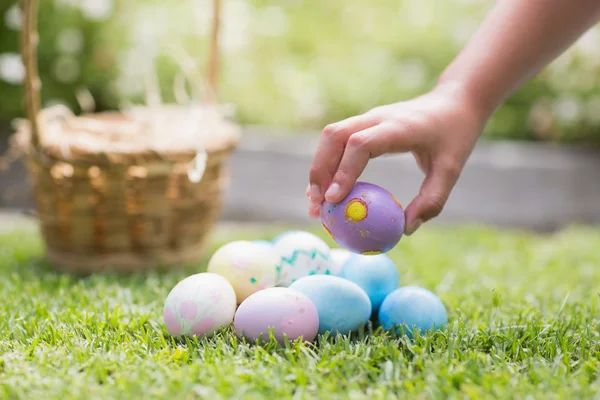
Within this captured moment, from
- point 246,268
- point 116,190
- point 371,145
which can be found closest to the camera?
point 371,145

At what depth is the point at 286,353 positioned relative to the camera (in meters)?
1.56

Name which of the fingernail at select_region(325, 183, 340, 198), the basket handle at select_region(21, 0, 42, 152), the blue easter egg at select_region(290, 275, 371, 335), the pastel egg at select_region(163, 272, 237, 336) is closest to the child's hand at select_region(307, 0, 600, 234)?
the fingernail at select_region(325, 183, 340, 198)

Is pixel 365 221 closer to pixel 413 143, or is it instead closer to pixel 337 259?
pixel 413 143

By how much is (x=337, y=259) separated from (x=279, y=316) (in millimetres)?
514

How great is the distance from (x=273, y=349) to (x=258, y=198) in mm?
2566

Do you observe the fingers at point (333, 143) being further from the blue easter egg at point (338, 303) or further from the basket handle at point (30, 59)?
the basket handle at point (30, 59)

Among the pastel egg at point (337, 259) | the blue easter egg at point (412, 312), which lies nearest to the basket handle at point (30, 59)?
the pastel egg at point (337, 259)

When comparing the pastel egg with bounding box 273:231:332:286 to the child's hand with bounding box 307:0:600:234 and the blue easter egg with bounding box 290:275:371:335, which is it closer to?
the blue easter egg with bounding box 290:275:371:335

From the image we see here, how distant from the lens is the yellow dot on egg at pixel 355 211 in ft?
5.19

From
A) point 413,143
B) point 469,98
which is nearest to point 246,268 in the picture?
point 413,143

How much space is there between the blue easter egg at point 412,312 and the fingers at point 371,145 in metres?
0.44

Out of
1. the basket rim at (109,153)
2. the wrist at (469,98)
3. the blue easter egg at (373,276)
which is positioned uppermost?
the wrist at (469,98)

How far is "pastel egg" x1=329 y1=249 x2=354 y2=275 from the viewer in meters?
2.01

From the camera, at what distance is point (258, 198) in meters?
4.15
